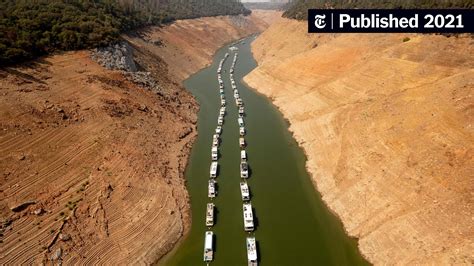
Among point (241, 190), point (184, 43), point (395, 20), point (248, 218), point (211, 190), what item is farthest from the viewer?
point (184, 43)

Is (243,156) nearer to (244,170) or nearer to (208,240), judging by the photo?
(244,170)

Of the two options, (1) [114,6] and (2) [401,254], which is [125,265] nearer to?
(2) [401,254]

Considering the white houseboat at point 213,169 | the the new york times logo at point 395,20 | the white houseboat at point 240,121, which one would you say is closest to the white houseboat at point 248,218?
the white houseboat at point 213,169

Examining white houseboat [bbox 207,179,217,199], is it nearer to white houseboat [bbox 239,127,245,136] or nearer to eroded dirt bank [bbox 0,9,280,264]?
eroded dirt bank [bbox 0,9,280,264]

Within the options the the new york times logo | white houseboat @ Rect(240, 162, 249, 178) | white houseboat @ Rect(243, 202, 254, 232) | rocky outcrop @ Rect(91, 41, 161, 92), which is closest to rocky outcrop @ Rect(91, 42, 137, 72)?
rocky outcrop @ Rect(91, 41, 161, 92)

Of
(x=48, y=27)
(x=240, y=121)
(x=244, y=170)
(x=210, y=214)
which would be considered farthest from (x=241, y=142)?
(x=48, y=27)

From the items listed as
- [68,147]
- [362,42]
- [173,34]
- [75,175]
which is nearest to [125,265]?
[75,175]

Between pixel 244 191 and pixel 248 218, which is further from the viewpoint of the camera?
pixel 244 191
